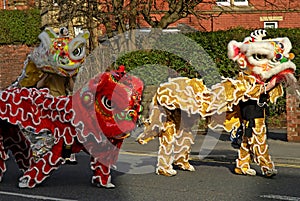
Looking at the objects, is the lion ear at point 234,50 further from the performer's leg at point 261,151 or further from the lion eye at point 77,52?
the lion eye at point 77,52

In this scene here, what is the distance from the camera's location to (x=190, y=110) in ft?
35.8

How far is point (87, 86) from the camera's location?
985 centimetres

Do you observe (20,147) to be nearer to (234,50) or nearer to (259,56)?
(234,50)

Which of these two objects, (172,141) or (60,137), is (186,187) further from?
(60,137)

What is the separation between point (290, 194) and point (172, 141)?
2.46 m

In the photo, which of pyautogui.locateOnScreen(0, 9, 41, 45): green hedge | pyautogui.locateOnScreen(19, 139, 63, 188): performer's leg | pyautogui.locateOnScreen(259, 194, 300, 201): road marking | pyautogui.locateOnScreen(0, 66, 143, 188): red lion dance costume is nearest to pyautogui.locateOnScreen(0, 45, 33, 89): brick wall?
pyautogui.locateOnScreen(0, 9, 41, 45): green hedge

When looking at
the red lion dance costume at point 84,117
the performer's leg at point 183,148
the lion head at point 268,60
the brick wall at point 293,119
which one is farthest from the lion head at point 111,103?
the brick wall at point 293,119

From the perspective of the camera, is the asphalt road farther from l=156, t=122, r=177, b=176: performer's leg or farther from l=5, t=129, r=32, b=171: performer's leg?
l=5, t=129, r=32, b=171: performer's leg

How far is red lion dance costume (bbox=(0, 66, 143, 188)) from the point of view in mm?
9680

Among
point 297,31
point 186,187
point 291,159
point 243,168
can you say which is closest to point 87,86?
point 186,187

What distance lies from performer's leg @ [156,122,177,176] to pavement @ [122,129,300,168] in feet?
8.05

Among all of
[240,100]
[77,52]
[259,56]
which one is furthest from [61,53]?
[259,56]

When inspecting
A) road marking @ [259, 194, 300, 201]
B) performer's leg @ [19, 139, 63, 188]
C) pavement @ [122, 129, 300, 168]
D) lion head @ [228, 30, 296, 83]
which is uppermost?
lion head @ [228, 30, 296, 83]

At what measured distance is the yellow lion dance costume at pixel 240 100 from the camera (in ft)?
35.2
